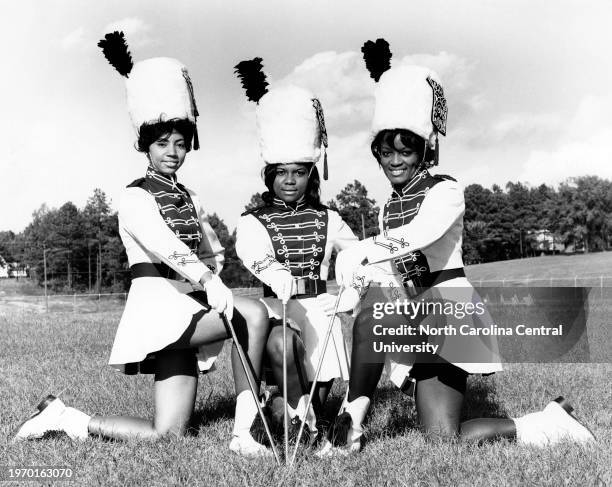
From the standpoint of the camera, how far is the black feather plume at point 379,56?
3688mm

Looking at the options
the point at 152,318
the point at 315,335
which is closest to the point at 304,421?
the point at 315,335

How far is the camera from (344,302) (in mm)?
3518

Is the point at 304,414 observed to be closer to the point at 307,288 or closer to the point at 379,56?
the point at 307,288

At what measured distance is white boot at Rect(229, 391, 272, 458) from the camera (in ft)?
10.2

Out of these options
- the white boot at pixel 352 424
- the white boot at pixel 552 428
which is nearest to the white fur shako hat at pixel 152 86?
the white boot at pixel 352 424

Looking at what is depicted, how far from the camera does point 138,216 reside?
336 centimetres

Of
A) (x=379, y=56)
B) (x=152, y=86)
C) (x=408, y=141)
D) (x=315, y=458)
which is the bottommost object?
(x=315, y=458)

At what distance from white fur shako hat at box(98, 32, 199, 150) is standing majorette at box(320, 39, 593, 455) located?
3.63 ft

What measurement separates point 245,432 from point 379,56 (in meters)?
2.23

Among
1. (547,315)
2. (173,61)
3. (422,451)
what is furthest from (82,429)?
(547,315)

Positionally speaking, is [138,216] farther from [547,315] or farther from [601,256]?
[601,256]

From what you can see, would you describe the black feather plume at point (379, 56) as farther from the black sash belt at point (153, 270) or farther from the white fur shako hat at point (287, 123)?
the black sash belt at point (153, 270)

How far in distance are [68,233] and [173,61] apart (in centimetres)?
6844

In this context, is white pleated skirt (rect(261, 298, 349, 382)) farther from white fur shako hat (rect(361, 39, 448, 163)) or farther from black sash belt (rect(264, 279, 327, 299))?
white fur shako hat (rect(361, 39, 448, 163))
